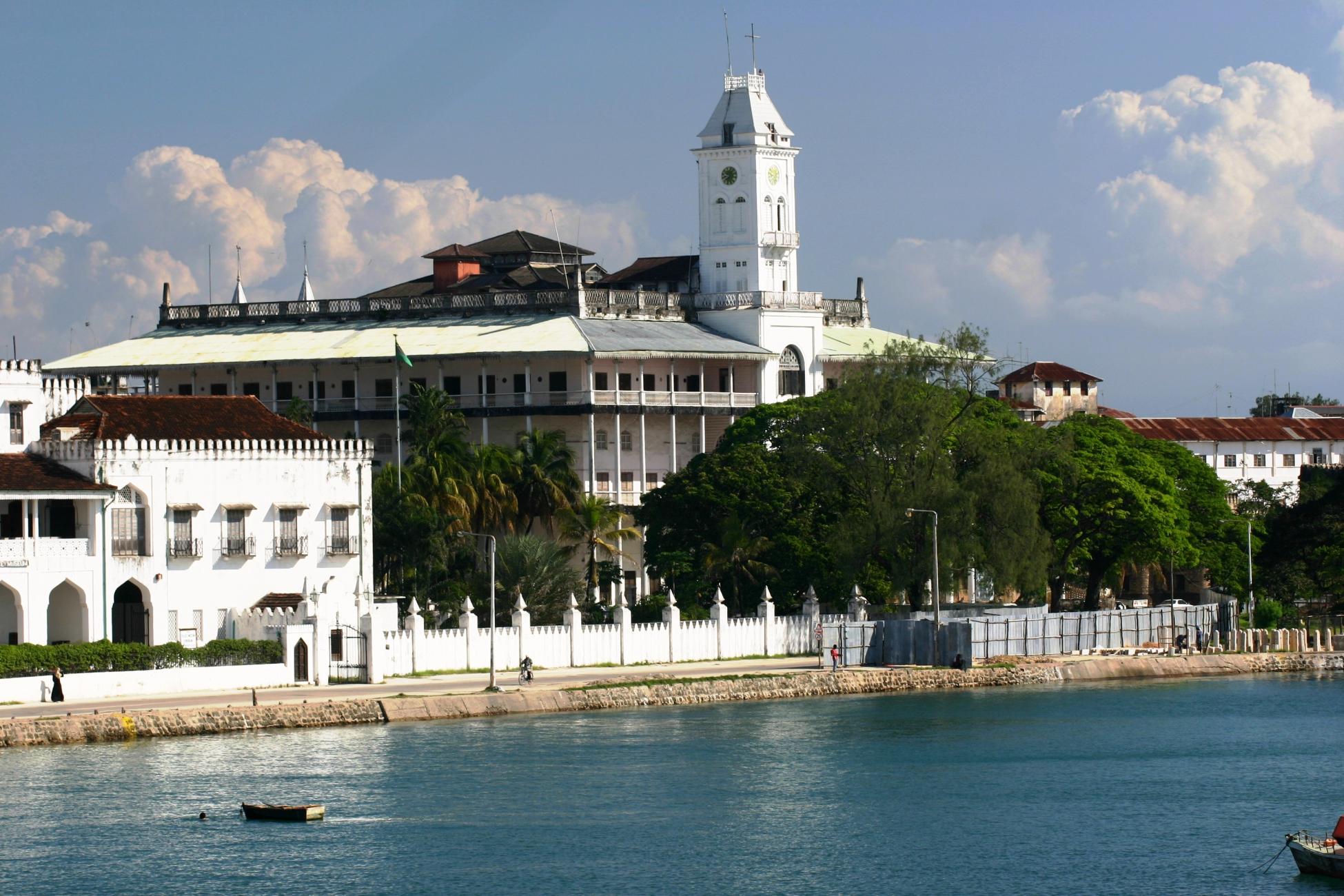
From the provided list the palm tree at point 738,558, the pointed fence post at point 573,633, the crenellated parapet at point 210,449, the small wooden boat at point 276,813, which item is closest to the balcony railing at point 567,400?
the palm tree at point 738,558

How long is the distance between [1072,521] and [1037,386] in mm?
70667

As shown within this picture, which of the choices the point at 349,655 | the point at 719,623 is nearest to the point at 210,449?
the point at 349,655

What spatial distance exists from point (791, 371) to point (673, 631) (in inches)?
1497

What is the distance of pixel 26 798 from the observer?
47.5 meters

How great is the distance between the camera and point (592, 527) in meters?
87.2

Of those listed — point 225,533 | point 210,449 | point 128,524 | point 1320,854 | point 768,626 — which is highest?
point 210,449

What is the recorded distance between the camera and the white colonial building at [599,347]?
101250 millimetres

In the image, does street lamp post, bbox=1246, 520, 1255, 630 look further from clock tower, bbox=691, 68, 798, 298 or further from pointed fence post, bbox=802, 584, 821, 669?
clock tower, bbox=691, 68, 798, 298

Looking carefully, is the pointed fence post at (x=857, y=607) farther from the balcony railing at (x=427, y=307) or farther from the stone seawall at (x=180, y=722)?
the balcony railing at (x=427, y=307)

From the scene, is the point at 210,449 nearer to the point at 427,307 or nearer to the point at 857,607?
the point at 857,607

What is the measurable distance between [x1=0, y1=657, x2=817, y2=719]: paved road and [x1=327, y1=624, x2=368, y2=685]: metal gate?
30.1 inches

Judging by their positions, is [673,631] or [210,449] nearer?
[210,449]

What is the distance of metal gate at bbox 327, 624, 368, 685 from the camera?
6338 centimetres

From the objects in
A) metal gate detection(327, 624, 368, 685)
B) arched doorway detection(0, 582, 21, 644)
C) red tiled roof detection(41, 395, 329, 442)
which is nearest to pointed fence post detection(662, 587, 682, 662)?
red tiled roof detection(41, 395, 329, 442)
